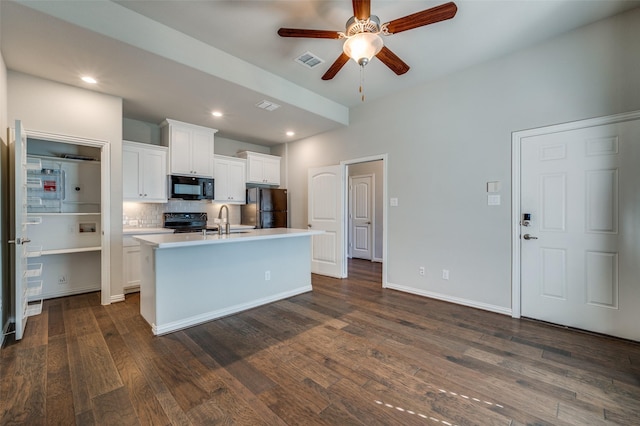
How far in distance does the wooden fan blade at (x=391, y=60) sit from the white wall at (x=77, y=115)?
3.38m

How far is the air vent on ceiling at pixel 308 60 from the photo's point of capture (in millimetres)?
3170

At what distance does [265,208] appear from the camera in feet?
17.8

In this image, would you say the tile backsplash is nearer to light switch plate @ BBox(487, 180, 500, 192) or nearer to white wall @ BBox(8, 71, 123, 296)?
white wall @ BBox(8, 71, 123, 296)

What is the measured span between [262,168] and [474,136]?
12.9 ft

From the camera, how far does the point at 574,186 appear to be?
2.83 metres

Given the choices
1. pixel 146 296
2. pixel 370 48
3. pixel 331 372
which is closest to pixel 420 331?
pixel 331 372

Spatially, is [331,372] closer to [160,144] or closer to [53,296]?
[53,296]

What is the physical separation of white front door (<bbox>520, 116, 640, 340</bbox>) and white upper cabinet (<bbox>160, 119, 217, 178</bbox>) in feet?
15.3

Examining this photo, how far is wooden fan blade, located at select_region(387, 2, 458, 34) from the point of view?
193 centimetres

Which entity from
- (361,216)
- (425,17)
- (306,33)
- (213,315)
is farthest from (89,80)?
(361,216)

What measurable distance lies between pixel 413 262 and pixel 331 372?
2.36 metres

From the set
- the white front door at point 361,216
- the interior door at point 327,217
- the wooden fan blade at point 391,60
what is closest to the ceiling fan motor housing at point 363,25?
the wooden fan blade at point 391,60

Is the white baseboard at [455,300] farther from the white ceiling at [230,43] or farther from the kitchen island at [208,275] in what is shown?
the white ceiling at [230,43]

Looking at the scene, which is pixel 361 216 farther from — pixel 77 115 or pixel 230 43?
pixel 77 115
